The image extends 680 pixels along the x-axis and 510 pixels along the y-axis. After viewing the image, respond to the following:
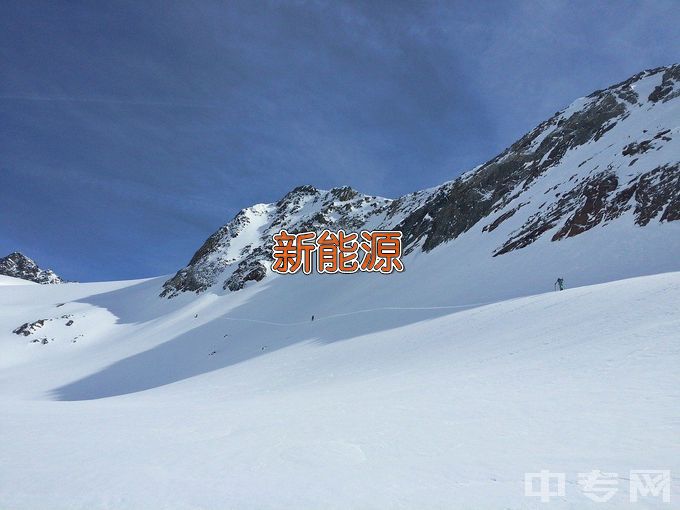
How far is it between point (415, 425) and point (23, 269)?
180978 mm

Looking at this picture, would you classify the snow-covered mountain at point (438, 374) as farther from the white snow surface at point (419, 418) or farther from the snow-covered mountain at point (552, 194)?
the snow-covered mountain at point (552, 194)

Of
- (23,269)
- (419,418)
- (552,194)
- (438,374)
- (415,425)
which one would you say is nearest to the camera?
(415,425)

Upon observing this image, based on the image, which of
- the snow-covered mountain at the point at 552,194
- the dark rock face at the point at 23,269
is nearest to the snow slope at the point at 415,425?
the snow-covered mountain at the point at 552,194

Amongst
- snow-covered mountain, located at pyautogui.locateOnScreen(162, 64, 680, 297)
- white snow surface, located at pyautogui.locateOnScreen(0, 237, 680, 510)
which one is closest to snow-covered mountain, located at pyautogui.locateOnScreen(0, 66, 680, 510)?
white snow surface, located at pyautogui.locateOnScreen(0, 237, 680, 510)

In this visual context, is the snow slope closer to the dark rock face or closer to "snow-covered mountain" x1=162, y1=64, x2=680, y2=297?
"snow-covered mountain" x1=162, y1=64, x2=680, y2=297

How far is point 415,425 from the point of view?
6676mm

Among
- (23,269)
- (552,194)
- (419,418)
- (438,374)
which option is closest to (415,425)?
(419,418)

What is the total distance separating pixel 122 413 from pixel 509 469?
33.1ft

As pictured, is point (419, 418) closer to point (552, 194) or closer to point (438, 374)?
point (438, 374)

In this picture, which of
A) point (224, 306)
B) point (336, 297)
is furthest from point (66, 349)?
point (336, 297)

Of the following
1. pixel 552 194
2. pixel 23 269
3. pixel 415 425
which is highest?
pixel 23 269

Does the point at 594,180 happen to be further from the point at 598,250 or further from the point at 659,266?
the point at 659,266

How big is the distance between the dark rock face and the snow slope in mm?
161903

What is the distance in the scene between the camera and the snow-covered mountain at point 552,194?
27453 millimetres
